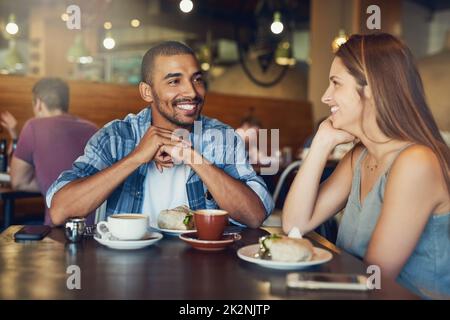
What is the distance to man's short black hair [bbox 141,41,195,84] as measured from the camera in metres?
1.94

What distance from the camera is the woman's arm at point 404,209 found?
1.30 m

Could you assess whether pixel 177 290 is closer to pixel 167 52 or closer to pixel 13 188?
pixel 167 52

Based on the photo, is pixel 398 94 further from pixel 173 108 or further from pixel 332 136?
pixel 173 108

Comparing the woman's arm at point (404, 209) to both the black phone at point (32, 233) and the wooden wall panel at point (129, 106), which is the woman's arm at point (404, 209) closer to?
the black phone at point (32, 233)

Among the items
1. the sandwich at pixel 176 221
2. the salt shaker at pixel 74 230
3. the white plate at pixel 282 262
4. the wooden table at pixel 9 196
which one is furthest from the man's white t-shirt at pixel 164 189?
the wooden table at pixel 9 196

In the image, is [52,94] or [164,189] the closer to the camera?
[164,189]

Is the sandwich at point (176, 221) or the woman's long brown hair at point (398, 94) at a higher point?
the woman's long brown hair at point (398, 94)

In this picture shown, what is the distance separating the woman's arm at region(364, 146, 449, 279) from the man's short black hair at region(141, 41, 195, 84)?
0.91m

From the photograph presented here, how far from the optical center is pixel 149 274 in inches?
42.5

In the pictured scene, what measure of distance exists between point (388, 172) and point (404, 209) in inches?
7.0

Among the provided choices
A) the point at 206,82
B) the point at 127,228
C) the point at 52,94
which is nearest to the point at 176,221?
the point at 127,228

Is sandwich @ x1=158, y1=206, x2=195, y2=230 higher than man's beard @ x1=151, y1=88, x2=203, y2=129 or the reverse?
the reverse

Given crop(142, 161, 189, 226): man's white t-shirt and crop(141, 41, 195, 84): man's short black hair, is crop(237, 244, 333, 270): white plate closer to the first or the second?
crop(142, 161, 189, 226): man's white t-shirt

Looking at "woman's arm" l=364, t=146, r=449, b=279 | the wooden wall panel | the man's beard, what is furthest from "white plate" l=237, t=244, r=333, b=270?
the wooden wall panel
